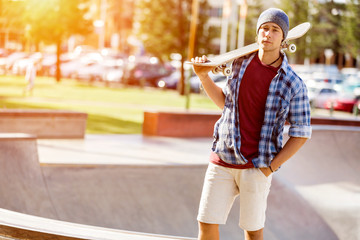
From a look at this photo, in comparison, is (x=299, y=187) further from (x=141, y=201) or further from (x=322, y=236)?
(x=141, y=201)

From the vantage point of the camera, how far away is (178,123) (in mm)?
13906

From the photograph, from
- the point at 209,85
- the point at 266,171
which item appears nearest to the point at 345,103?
the point at 209,85

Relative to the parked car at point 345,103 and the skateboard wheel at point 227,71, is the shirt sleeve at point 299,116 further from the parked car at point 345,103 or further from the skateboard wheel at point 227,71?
the parked car at point 345,103

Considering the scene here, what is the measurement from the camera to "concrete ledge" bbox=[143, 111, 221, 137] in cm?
1368

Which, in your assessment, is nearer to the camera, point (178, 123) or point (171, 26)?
point (178, 123)

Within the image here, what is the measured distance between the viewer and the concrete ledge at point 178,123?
1368 cm

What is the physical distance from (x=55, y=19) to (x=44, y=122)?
2443 centimetres

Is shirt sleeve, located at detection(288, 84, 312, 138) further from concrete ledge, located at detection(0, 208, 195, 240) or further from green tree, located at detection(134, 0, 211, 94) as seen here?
green tree, located at detection(134, 0, 211, 94)

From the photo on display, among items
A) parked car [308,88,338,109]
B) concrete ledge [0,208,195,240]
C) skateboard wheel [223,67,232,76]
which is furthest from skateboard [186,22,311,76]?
parked car [308,88,338,109]

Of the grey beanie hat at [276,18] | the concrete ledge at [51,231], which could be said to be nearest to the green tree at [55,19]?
the concrete ledge at [51,231]

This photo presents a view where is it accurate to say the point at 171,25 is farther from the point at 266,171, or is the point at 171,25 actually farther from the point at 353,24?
the point at 266,171

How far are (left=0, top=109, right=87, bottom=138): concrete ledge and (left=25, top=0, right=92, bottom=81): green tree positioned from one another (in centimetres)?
2131

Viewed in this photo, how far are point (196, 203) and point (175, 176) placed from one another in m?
0.75

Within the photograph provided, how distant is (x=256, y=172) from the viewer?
12.4 ft
